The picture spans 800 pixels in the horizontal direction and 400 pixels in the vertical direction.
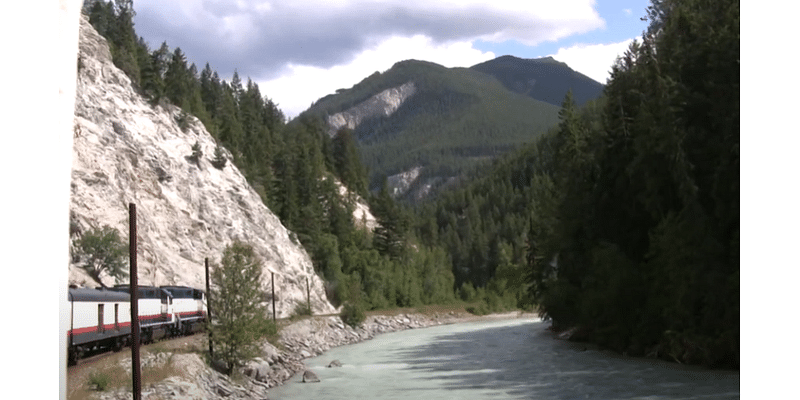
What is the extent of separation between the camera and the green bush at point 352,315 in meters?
52.6

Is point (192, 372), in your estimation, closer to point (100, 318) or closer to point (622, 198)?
point (100, 318)

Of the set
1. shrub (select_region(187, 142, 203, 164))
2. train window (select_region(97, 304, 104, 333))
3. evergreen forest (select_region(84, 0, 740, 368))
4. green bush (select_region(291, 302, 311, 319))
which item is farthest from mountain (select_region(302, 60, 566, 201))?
train window (select_region(97, 304, 104, 333))

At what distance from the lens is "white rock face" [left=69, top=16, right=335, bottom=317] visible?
38250 millimetres

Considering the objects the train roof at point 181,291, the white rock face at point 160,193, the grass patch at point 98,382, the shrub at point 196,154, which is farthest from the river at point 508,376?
the shrub at point 196,154

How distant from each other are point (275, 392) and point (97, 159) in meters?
20.6

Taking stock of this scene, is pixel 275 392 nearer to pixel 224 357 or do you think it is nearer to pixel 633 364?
pixel 224 357

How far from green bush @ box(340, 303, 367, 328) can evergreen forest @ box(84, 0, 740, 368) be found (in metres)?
0.56

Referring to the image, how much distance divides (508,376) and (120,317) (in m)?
12.9

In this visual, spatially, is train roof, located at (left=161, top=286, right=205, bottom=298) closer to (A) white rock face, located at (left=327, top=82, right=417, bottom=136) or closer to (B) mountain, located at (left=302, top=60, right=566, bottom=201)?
(B) mountain, located at (left=302, top=60, right=566, bottom=201)

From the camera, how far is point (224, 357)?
84.3 feet

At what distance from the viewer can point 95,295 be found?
853 inches

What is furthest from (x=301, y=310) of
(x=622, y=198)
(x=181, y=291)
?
(x=622, y=198)
